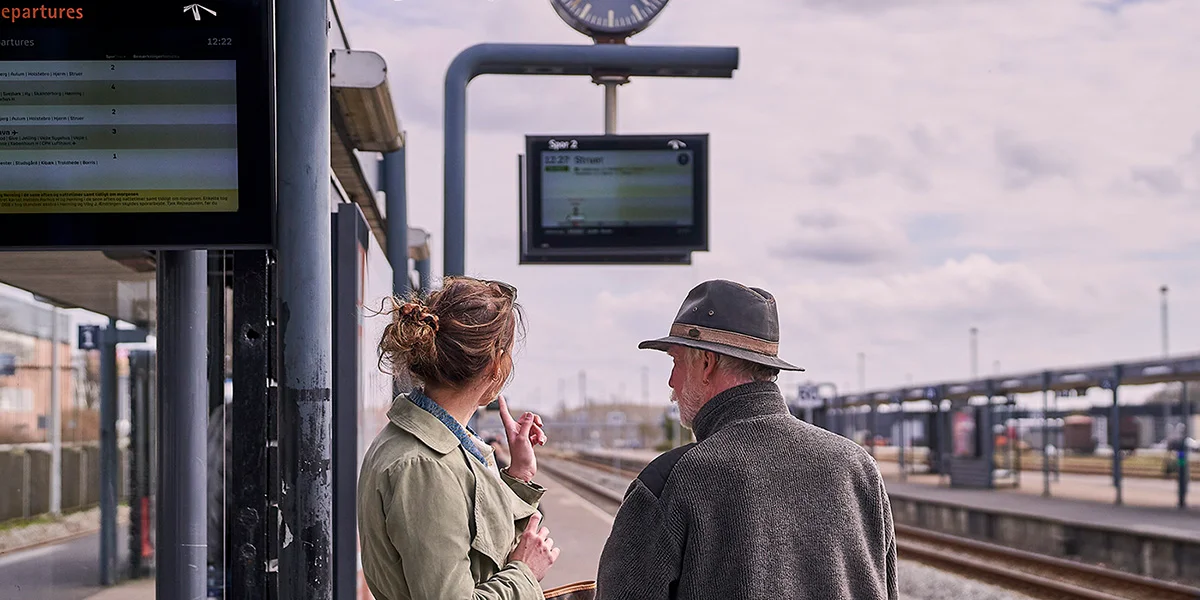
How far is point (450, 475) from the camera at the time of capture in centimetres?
269

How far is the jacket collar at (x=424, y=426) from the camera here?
8.97 ft

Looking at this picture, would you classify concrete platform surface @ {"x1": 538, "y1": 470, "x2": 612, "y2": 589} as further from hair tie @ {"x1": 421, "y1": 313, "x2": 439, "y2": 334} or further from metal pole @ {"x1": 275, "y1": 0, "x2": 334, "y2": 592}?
hair tie @ {"x1": 421, "y1": 313, "x2": 439, "y2": 334}

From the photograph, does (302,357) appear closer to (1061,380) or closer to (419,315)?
(419,315)

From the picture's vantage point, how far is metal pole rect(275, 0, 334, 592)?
3.30 metres

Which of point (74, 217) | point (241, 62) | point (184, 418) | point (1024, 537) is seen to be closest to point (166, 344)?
point (184, 418)

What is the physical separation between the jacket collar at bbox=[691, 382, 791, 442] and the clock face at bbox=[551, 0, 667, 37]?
5878 mm

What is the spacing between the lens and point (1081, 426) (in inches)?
2655

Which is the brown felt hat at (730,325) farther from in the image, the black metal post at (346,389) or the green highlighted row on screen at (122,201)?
the black metal post at (346,389)

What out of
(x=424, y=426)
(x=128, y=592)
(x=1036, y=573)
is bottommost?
(x=1036, y=573)

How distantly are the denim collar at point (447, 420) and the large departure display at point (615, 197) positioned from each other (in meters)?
6.54

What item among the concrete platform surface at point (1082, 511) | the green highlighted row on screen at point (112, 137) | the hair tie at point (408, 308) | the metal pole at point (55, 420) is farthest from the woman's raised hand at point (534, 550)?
the concrete platform surface at point (1082, 511)

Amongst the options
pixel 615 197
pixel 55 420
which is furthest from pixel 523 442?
pixel 615 197

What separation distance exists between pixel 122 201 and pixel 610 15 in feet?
18.6

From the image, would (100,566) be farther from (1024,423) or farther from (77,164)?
(1024,423)
